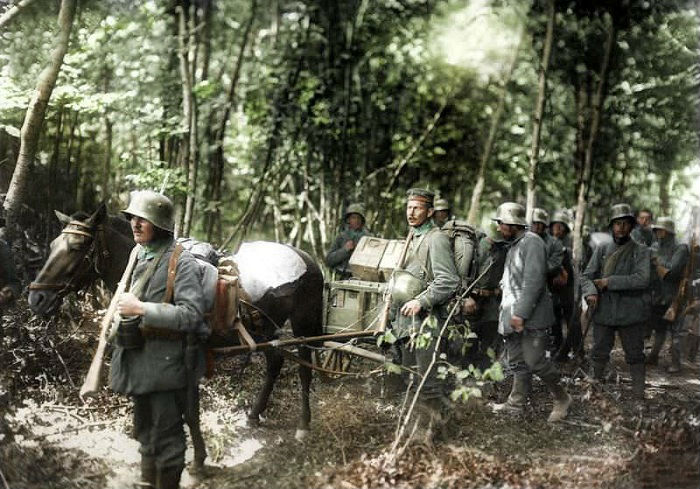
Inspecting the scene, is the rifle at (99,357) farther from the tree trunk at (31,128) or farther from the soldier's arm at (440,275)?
the soldier's arm at (440,275)

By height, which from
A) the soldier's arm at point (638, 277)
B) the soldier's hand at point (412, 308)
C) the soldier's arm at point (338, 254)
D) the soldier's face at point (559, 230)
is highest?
the soldier's face at point (559, 230)

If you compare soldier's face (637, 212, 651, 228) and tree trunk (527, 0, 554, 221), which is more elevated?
tree trunk (527, 0, 554, 221)

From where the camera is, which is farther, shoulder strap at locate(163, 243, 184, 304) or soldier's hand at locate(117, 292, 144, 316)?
shoulder strap at locate(163, 243, 184, 304)

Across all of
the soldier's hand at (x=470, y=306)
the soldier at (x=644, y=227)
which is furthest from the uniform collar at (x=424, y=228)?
the soldier at (x=644, y=227)

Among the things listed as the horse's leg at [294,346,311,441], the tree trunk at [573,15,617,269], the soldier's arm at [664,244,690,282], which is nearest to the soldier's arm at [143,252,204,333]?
the horse's leg at [294,346,311,441]

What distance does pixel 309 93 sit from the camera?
995cm

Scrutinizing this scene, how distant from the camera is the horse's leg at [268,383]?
566 centimetres

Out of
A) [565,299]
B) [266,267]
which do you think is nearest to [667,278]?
[565,299]

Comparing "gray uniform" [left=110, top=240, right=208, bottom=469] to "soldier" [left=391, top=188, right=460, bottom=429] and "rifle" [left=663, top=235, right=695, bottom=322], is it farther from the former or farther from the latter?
"rifle" [left=663, top=235, right=695, bottom=322]

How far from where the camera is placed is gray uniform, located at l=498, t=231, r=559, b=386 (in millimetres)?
5484

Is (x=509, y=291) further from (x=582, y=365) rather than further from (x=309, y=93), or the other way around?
(x=309, y=93)

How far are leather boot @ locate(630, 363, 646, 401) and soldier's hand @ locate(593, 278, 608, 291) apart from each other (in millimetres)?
847

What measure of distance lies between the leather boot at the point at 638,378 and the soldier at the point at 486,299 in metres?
1.58

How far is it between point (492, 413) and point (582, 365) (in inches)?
70.7
